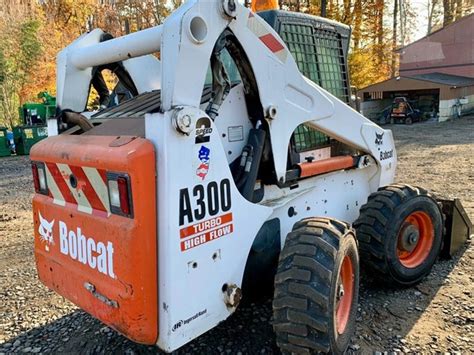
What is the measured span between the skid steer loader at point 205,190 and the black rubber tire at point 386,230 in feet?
0.04

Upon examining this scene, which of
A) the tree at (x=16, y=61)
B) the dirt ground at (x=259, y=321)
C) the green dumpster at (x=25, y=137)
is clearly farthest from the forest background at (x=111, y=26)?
the dirt ground at (x=259, y=321)

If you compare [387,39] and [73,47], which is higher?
[387,39]

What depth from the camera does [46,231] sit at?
2824 millimetres

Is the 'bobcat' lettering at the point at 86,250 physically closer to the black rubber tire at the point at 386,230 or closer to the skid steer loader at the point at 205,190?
the skid steer loader at the point at 205,190

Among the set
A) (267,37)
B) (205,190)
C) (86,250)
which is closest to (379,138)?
(267,37)

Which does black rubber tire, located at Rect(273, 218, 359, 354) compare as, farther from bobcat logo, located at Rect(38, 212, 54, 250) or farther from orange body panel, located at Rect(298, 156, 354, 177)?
bobcat logo, located at Rect(38, 212, 54, 250)

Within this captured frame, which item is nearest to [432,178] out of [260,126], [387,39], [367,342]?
[367,342]

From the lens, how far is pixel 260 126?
2.74 m

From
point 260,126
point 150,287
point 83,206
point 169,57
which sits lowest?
point 150,287

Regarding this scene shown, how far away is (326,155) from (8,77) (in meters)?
18.7

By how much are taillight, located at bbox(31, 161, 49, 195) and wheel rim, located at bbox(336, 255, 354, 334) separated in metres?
1.98

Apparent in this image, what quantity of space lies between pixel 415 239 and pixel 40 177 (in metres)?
2.99

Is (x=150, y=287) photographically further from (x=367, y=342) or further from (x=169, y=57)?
(x=367, y=342)

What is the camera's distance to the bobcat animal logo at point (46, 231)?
279cm
